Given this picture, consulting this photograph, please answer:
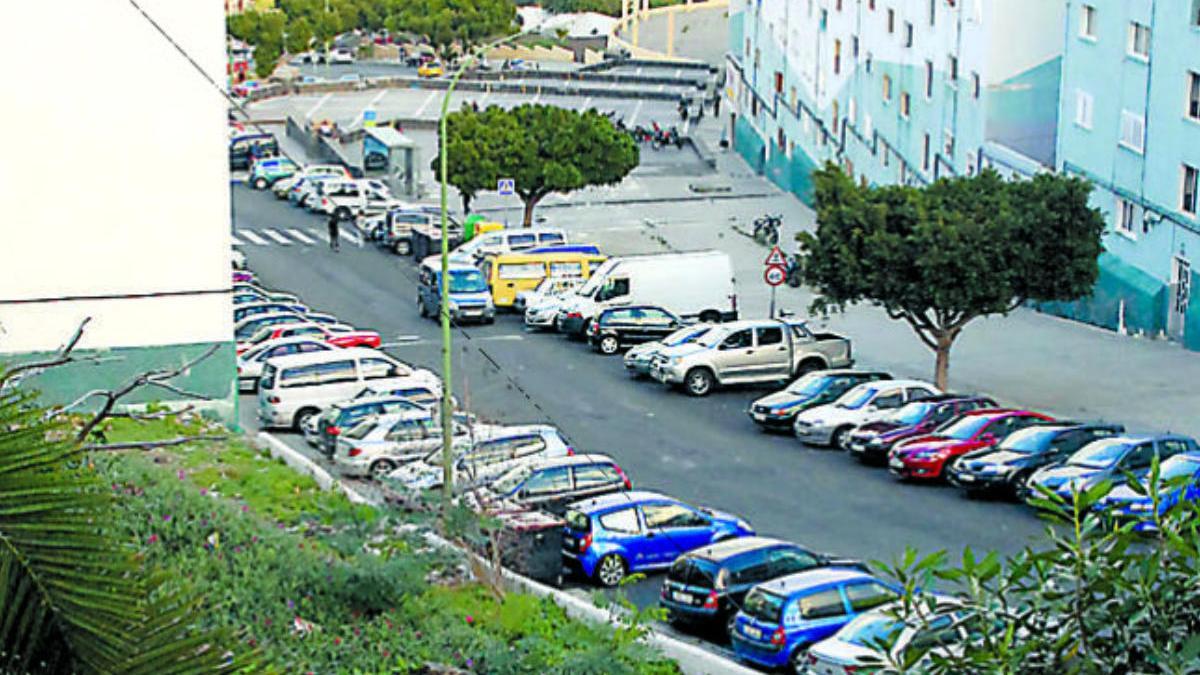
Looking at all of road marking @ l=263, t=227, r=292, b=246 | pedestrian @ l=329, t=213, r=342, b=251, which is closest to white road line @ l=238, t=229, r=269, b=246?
road marking @ l=263, t=227, r=292, b=246

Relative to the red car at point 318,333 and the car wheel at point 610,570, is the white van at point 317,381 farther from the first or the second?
the car wheel at point 610,570

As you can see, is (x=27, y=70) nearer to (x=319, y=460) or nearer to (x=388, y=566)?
(x=319, y=460)

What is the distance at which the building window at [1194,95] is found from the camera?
36375 millimetres

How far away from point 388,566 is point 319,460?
1020 centimetres

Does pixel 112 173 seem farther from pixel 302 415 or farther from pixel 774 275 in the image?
pixel 774 275

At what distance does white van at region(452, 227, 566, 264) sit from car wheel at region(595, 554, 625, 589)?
25541 millimetres

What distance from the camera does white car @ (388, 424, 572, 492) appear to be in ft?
78.2

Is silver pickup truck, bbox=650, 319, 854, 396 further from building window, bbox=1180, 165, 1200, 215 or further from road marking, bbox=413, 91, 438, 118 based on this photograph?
road marking, bbox=413, 91, 438, 118

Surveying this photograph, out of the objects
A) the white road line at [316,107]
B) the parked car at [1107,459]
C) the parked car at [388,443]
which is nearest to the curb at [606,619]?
the parked car at [388,443]

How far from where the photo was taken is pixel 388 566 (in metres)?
18.7

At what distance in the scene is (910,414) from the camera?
28922 millimetres

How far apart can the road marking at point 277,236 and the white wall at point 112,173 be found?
2568 centimetres

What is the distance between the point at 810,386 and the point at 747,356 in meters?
3.09

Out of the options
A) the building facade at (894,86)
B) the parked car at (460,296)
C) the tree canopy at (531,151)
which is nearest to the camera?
the parked car at (460,296)
